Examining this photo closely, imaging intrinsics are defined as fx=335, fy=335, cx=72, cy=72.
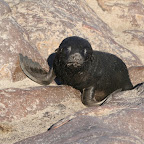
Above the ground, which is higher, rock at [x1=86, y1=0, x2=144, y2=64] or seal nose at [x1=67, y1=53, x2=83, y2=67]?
seal nose at [x1=67, y1=53, x2=83, y2=67]

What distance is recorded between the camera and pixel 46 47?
19.3 ft

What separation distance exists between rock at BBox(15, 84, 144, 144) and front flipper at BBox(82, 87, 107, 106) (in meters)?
1.16

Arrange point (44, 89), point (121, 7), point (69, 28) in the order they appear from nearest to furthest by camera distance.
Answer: point (44, 89)
point (69, 28)
point (121, 7)

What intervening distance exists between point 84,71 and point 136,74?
142 cm

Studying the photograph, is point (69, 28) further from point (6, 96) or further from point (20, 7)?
point (6, 96)

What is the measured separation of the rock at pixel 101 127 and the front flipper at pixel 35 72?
162cm

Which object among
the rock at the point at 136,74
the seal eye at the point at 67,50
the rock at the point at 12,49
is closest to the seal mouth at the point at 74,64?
the seal eye at the point at 67,50

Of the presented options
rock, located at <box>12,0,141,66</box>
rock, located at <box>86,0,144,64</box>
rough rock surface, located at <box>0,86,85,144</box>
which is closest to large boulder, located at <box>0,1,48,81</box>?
rock, located at <box>12,0,141,66</box>

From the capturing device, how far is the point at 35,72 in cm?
523

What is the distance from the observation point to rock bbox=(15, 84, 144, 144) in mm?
3062

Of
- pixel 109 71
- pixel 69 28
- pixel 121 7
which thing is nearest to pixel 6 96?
pixel 109 71

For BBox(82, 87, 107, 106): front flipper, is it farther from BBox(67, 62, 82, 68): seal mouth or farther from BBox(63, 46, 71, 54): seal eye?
BBox(63, 46, 71, 54): seal eye

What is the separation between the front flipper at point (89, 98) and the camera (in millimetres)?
5035

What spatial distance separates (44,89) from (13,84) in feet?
1.51
